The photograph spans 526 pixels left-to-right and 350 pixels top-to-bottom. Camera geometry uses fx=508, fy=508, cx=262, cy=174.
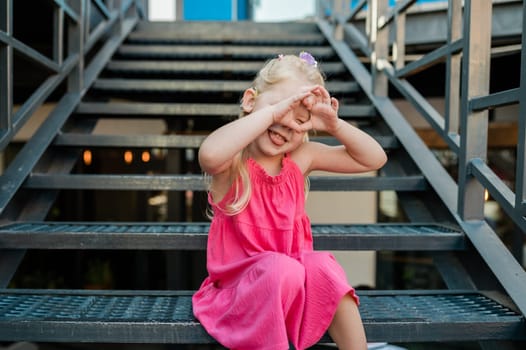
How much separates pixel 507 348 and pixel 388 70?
1.43m

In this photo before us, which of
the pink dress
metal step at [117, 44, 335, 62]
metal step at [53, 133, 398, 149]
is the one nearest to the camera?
the pink dress

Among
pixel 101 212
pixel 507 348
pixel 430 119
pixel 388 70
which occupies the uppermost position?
pixel 388 70

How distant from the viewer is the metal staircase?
1.19m

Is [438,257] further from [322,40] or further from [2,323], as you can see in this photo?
[322,40]

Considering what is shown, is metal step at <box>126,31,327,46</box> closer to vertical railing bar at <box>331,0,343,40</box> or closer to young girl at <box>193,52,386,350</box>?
vertical railing bar at <box>331,0,343,40</box>

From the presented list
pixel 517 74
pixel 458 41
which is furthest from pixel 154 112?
pixel 517 74

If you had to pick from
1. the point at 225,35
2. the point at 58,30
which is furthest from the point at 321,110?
the point at 225,35

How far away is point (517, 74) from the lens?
336 cm

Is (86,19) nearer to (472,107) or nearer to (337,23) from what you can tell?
(337,23)

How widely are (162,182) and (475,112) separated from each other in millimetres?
1078

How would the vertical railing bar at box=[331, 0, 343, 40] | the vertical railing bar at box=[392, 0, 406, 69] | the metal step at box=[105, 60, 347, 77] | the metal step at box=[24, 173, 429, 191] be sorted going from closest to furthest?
1. the metal step at box=[24, 173, 429, 191]
2. the vertical railing bar at box=[392, 0, 406, 69]
3. the metal step at box=[105, 60, 347, 77]
4. the vertical railing bar at box=[331, 0, 343, 40]

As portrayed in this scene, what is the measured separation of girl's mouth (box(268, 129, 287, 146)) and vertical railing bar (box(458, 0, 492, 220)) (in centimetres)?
67

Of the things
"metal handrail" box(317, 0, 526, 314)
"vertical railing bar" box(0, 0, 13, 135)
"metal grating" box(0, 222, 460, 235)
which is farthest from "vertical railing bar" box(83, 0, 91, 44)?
"metal handrail" box(317, 0, 526, 314)

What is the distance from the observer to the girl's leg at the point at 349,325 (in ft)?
3.51
